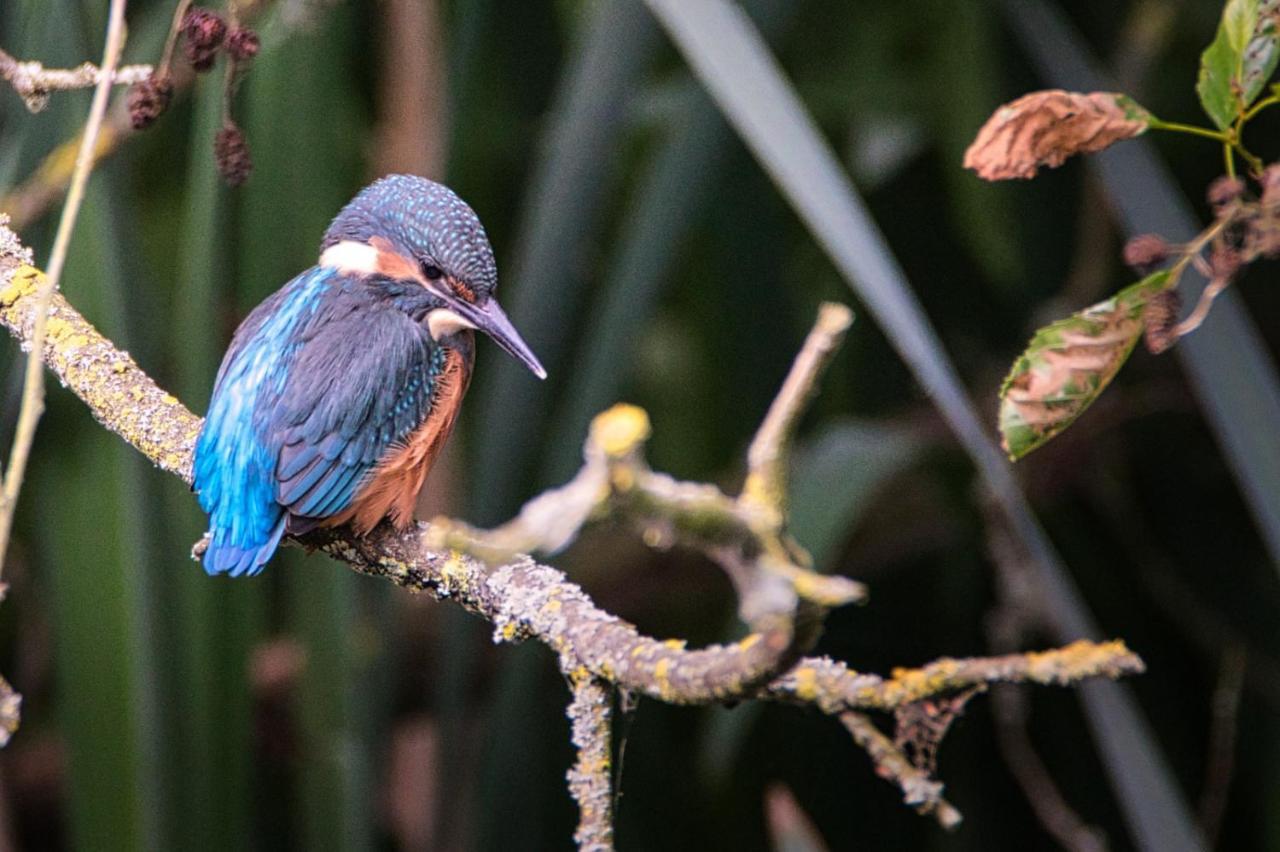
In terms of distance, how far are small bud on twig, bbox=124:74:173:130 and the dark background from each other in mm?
291

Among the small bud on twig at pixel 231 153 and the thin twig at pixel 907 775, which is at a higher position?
the small bud on twig at pixel 231 153

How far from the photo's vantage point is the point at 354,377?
1502 mm

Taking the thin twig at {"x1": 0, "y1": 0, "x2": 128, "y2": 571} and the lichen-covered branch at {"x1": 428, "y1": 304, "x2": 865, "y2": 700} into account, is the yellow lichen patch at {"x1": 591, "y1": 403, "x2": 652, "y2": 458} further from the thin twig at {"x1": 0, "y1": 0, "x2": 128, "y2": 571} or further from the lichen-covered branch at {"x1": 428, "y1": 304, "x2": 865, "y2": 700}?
the thin twig at {"x1": 0, "y1": 0, "x2": 128, "y2": 571}

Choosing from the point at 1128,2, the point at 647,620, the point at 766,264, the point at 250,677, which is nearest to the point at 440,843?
the point at 250,677

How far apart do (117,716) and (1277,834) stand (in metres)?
1.96

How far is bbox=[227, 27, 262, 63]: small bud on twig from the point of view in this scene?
121 centimetres

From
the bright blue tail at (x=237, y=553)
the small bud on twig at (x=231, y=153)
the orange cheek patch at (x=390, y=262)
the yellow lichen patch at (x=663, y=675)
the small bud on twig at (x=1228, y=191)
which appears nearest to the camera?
the yellow lichen patch at (x=663, y=675)

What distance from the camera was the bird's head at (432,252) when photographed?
5.00 ft

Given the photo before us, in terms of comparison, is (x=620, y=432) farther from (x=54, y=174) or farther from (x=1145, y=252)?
(x=54, y=174)

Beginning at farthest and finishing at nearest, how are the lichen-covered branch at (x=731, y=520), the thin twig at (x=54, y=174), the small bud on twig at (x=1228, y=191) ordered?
the thin twig at (x=54, y=174), the small bud on twig at (x=1228, y=191), the lichen-covered branch at (x=731, y=520)

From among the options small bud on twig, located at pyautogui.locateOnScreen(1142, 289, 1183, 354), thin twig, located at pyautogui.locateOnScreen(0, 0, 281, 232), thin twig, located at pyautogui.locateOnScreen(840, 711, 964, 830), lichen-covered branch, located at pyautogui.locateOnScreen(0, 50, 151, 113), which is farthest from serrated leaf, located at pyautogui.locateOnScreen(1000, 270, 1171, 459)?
thin twig, located at pyautogui.locateOnScreen(0, 0, 281, 232)

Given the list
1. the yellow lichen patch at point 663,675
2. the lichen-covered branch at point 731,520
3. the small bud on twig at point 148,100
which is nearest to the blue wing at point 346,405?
the small bud on twig at point 148,100

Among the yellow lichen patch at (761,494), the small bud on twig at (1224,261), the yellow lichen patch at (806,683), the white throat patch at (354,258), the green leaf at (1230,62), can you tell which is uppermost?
the white throat patch at (354,258)

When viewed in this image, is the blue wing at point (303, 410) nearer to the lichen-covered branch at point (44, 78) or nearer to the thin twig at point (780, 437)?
the lichen-covered branch at point (44, 78)
